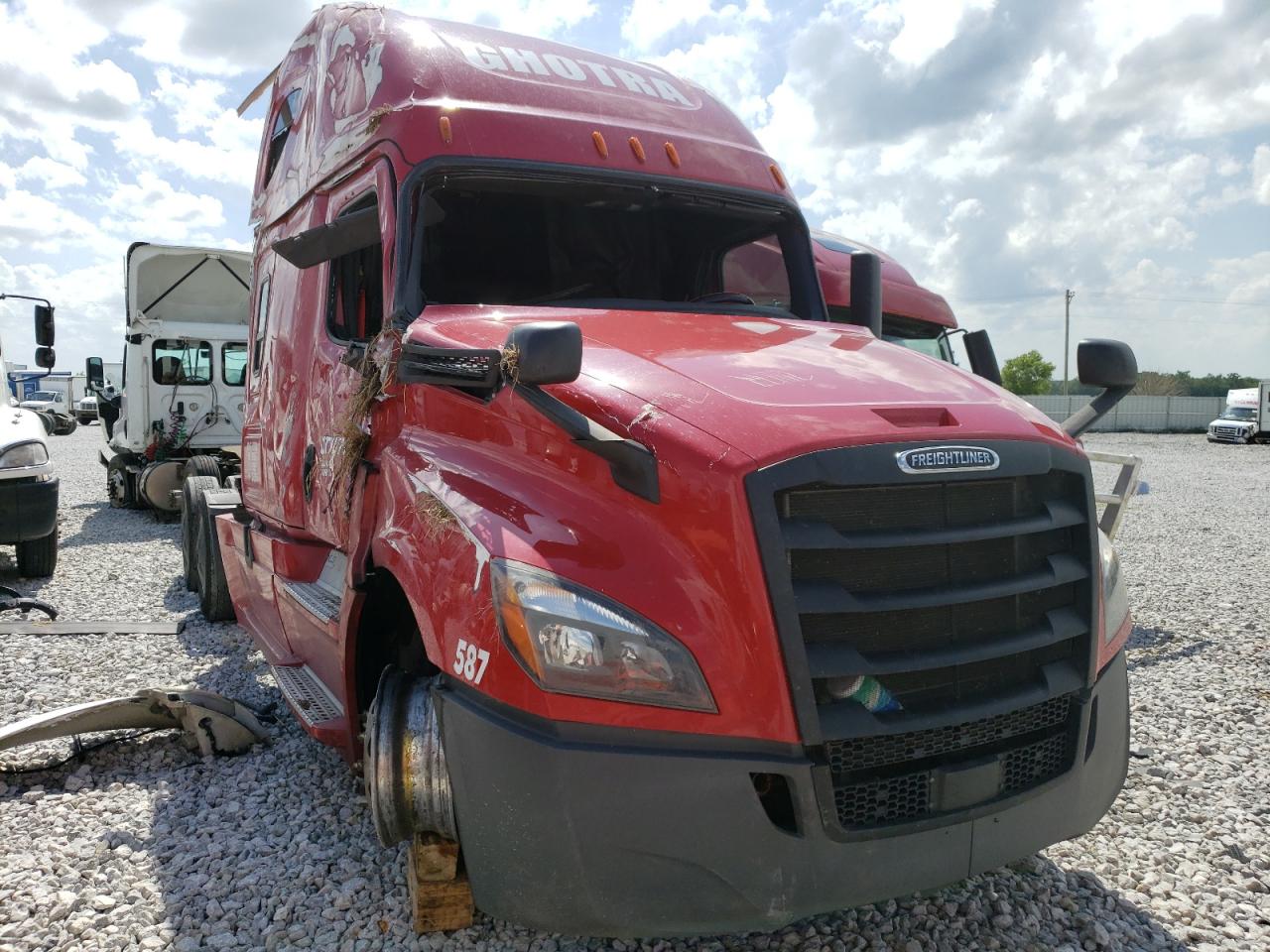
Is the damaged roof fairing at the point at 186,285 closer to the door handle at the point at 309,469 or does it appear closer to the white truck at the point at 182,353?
the white truck at the point at 182,353

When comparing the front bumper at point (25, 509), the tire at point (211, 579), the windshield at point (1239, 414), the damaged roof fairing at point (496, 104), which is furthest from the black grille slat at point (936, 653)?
the windshield at point (1239, 414)

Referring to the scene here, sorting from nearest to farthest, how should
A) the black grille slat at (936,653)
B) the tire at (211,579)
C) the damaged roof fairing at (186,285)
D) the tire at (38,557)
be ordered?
the black grille slat at (936,653) < the tire at (211,579) < the tire at (38,557) < the damaged roof fairing at (186,285)

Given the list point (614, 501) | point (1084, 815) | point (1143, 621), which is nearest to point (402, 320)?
point (614, 501)

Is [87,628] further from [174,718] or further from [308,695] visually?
[308,695]

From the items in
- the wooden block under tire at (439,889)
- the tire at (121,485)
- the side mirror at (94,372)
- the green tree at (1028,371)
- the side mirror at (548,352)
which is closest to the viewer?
the side mirror at (548,352)

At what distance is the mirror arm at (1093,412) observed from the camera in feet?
10.9

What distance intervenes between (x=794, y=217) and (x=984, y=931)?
3.01m

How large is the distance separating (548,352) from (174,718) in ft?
10.2

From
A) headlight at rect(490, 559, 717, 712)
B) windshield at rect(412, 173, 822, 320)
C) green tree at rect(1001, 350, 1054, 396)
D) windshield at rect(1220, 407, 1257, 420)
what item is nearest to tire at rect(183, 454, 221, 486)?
windshield at rect(412, 173, 822, 320)

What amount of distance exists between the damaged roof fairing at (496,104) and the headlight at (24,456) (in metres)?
4.99

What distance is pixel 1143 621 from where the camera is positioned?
751cm

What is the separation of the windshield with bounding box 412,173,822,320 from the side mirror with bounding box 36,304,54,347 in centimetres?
886

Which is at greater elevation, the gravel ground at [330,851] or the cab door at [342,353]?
the cab door at [342,353]

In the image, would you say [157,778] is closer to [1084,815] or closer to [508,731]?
[508,731]
